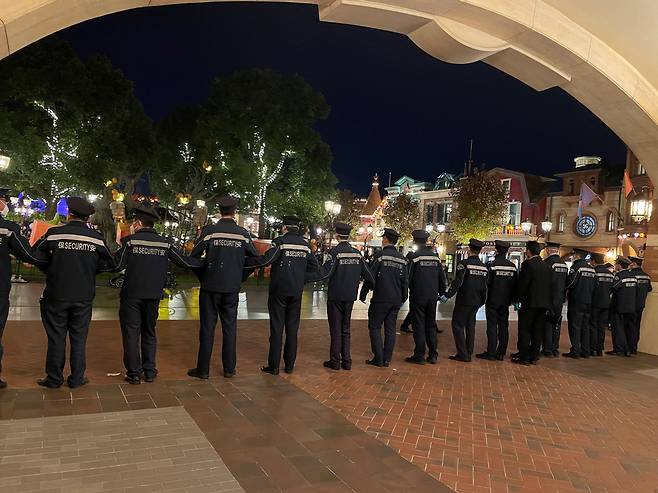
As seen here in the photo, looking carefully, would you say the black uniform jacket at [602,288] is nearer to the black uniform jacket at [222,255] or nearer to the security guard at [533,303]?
the security guard at [533,303]

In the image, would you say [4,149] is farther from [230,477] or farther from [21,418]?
[230,477]

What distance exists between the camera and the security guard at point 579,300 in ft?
30.7

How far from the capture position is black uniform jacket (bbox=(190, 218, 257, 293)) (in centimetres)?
604

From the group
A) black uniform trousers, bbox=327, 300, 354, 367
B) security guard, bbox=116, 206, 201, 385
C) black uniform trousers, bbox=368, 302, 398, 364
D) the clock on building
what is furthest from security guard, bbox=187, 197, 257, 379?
the clock on building

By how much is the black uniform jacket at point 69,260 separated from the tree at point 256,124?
75.3 ft

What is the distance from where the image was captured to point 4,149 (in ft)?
68.2

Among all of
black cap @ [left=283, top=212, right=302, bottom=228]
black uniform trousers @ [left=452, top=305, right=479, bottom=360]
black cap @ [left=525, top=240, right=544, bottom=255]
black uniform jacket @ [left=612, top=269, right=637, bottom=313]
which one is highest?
black cap @ [left=283, top=212, right=302, bottom=228]

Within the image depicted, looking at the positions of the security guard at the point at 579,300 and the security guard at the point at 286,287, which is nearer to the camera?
the security guard at the point at 286,287

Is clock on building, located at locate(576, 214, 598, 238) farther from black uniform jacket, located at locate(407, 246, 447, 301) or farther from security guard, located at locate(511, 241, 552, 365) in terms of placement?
black uniform jacket, located at locate(407, 246, 447, 301)

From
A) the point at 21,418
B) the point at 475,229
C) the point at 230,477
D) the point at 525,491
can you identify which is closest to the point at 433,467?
the point at 525,491

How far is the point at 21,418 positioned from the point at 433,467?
11.4 feet

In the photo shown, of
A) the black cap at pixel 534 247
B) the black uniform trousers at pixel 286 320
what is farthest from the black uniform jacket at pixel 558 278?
the black uniform trousers at pixel 286 320

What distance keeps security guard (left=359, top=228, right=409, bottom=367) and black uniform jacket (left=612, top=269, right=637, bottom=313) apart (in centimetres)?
495

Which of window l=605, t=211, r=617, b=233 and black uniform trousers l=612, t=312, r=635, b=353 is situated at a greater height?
window l=605, t=211, r=617, b=233
